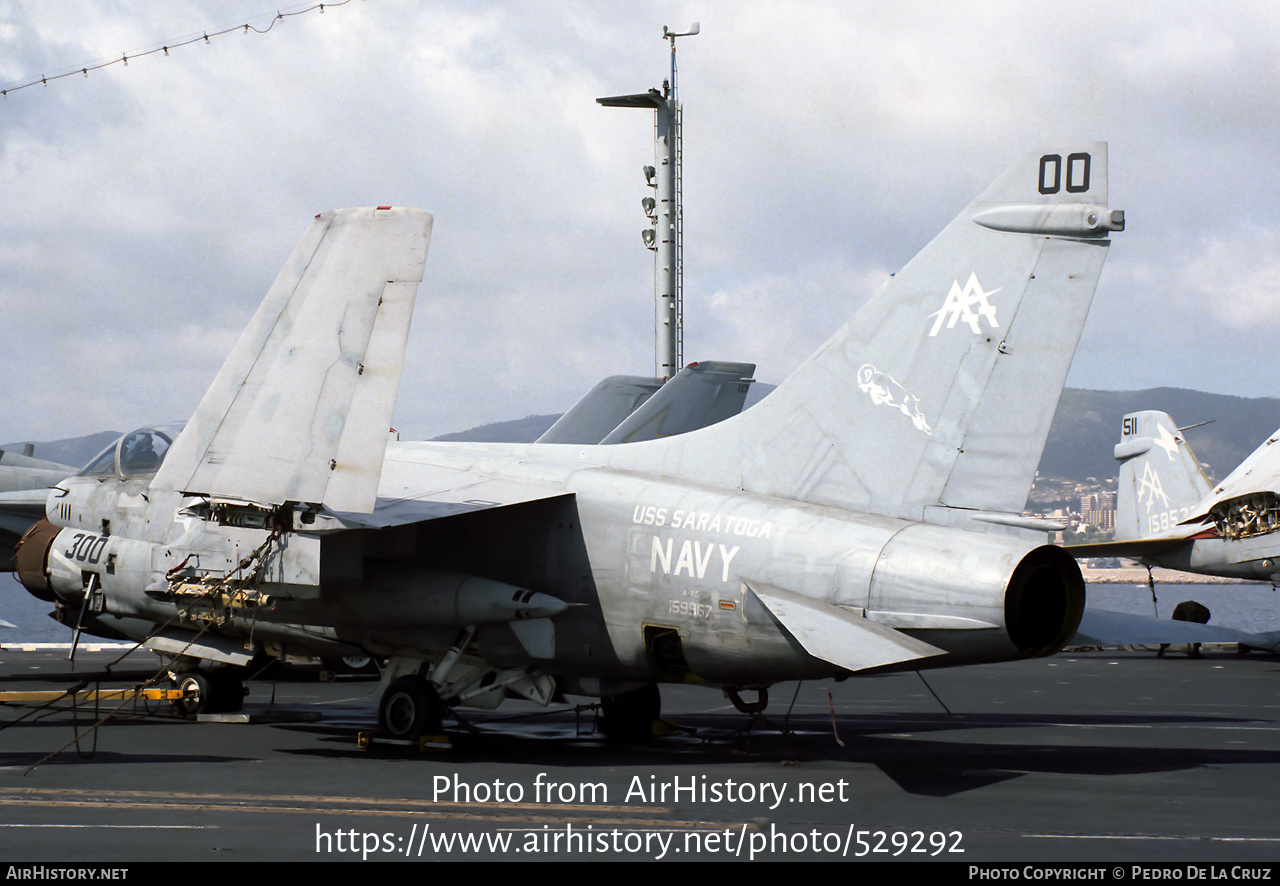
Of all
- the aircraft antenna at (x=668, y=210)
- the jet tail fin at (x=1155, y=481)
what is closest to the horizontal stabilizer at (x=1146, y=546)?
the jet tail fin at (x=1155, y=481)

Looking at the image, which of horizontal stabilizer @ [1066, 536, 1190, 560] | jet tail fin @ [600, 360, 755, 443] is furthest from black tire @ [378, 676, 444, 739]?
horizontal stabilizer @ [1066, 536, 1190, 560]

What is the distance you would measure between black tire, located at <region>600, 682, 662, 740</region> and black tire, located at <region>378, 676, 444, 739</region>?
2.24 meters

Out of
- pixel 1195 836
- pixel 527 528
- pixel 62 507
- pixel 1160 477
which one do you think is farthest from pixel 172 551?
pixel 1160 477

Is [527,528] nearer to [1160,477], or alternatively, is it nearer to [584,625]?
[584,625]

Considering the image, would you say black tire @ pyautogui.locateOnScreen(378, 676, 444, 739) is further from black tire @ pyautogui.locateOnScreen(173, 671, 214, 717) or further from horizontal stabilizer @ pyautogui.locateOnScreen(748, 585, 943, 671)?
horizontal stabilizer @ pyautogui.locateOnScreen(748, 585, 943, 671)

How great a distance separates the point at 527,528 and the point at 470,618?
105cm

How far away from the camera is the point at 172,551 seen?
43.1 feet

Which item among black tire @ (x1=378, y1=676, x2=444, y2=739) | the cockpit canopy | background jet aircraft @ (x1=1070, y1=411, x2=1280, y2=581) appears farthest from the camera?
background jet aircraft @ (x1=1070, y1=411, x2=1280, y2=581)

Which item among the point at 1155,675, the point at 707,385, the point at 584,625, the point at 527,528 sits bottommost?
the point at 1155,675

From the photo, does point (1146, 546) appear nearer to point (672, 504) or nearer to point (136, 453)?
point (672, 504)

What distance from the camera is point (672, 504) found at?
37.3ft

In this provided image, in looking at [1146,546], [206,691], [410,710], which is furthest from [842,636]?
[1146,546]

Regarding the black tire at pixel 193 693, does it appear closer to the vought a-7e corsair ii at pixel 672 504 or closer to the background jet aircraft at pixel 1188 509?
the vought a-7e corsair ii at pixel 672 504

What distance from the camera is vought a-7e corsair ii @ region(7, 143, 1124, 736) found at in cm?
1006
